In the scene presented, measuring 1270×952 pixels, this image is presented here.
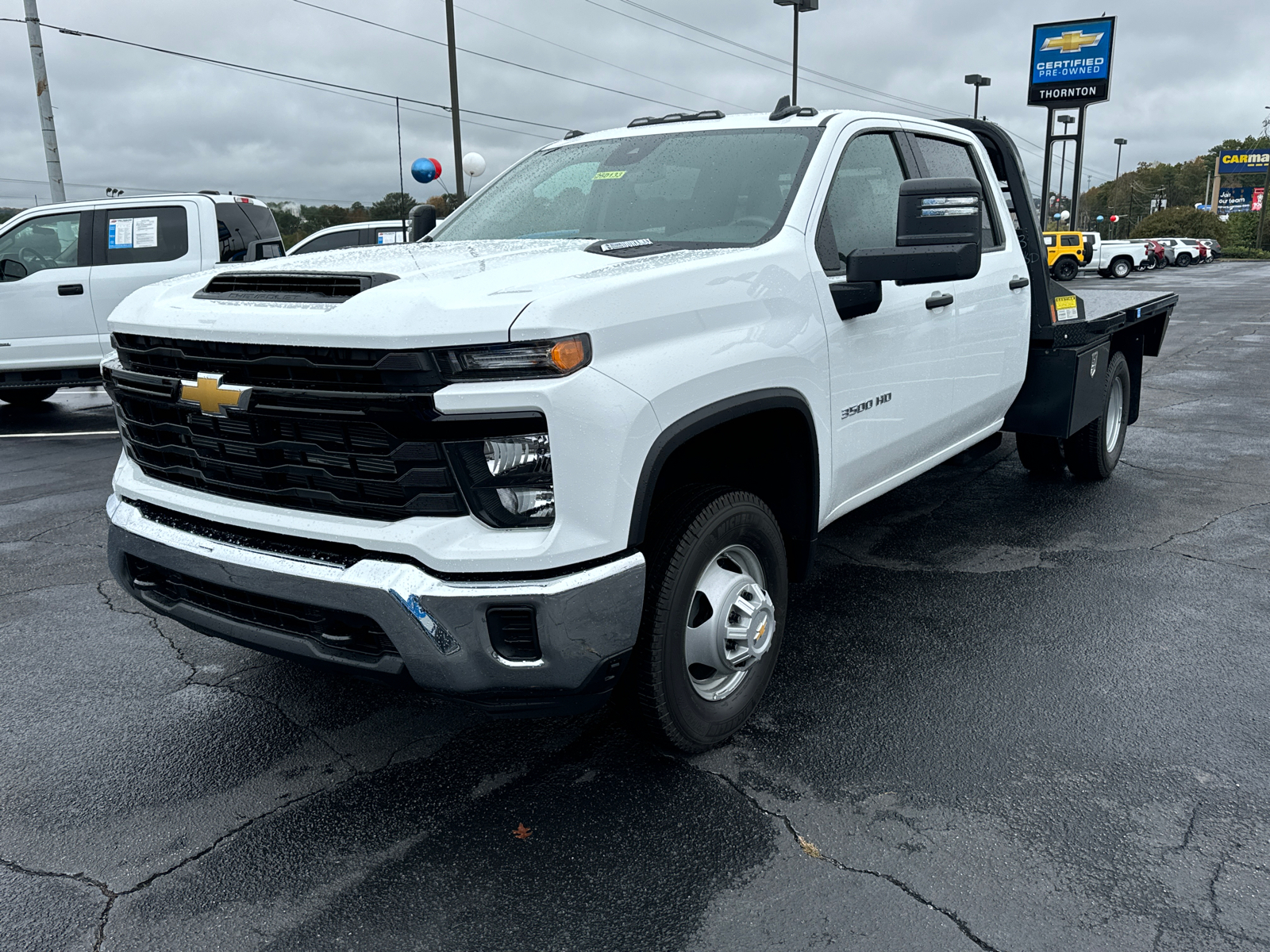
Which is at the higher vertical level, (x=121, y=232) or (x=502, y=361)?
(x=121, y=232)

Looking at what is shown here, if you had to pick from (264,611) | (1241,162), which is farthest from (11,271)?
(1241,162)

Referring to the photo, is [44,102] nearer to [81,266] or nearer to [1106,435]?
[81,266]

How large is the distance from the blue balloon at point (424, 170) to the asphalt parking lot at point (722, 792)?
17.8 m

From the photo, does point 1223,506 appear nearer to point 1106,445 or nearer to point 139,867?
point 1106,445

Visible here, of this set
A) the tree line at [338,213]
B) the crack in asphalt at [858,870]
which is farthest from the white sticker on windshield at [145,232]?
the tree line at [338,213]

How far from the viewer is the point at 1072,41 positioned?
45750 mm

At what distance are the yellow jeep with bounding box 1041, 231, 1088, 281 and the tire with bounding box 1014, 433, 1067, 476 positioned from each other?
35.3m

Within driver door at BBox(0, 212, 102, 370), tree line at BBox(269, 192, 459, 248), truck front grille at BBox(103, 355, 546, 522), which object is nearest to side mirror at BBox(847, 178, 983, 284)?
truck front grille at BBox(103, 355, 546, 522)

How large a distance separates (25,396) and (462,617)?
11.2 m

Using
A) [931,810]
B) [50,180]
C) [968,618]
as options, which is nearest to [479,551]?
[931,810]

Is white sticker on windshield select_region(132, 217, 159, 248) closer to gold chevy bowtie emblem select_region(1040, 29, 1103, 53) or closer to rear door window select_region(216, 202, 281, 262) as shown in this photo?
rear door window select_region(216, 202, 281, 262)

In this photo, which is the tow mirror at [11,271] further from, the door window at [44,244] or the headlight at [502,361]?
the headlight at [502,361]

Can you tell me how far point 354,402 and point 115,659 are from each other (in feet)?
7.48

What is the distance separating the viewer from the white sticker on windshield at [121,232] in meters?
9.99
